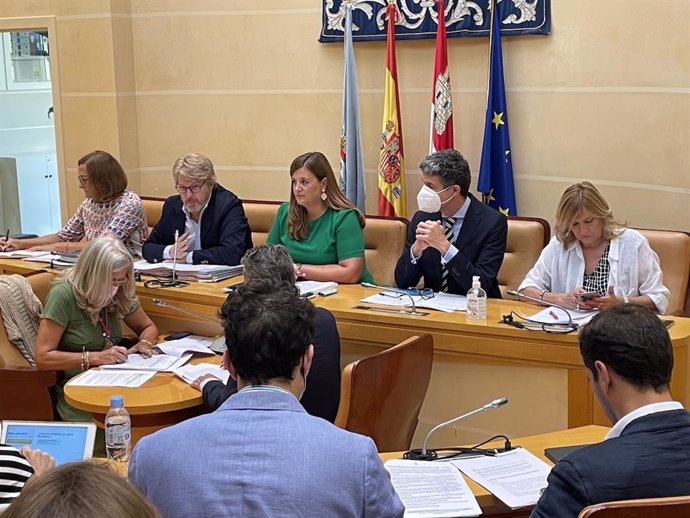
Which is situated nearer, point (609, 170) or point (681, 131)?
point (681, 131)

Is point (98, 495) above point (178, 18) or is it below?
below

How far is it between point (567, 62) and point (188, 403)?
3.39 meters

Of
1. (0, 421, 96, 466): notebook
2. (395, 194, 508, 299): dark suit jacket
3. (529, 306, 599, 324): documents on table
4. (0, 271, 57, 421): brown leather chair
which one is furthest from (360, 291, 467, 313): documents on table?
(0, 421, 96, 466): notebook

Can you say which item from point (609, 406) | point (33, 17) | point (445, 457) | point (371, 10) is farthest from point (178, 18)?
point (609, 406)

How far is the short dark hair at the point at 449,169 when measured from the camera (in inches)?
164

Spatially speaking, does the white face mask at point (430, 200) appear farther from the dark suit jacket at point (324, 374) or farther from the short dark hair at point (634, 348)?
the short dark hair at point (634, 348)

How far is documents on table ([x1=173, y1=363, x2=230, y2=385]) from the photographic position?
3416 mm

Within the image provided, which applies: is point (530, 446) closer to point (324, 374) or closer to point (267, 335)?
point (324, 374)

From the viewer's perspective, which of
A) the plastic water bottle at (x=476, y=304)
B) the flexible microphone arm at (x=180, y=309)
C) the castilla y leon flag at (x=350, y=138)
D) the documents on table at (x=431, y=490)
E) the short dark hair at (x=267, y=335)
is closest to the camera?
the short dark hair at (x=267, y=335)

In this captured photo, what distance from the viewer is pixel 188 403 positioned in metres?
3.25

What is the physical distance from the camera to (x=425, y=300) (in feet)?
13.0

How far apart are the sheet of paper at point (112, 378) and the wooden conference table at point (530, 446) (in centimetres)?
115

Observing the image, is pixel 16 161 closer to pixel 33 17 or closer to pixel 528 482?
pixel 33 17

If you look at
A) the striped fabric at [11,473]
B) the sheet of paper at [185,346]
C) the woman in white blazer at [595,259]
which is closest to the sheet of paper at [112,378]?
the sheet of paper at [185,346]
